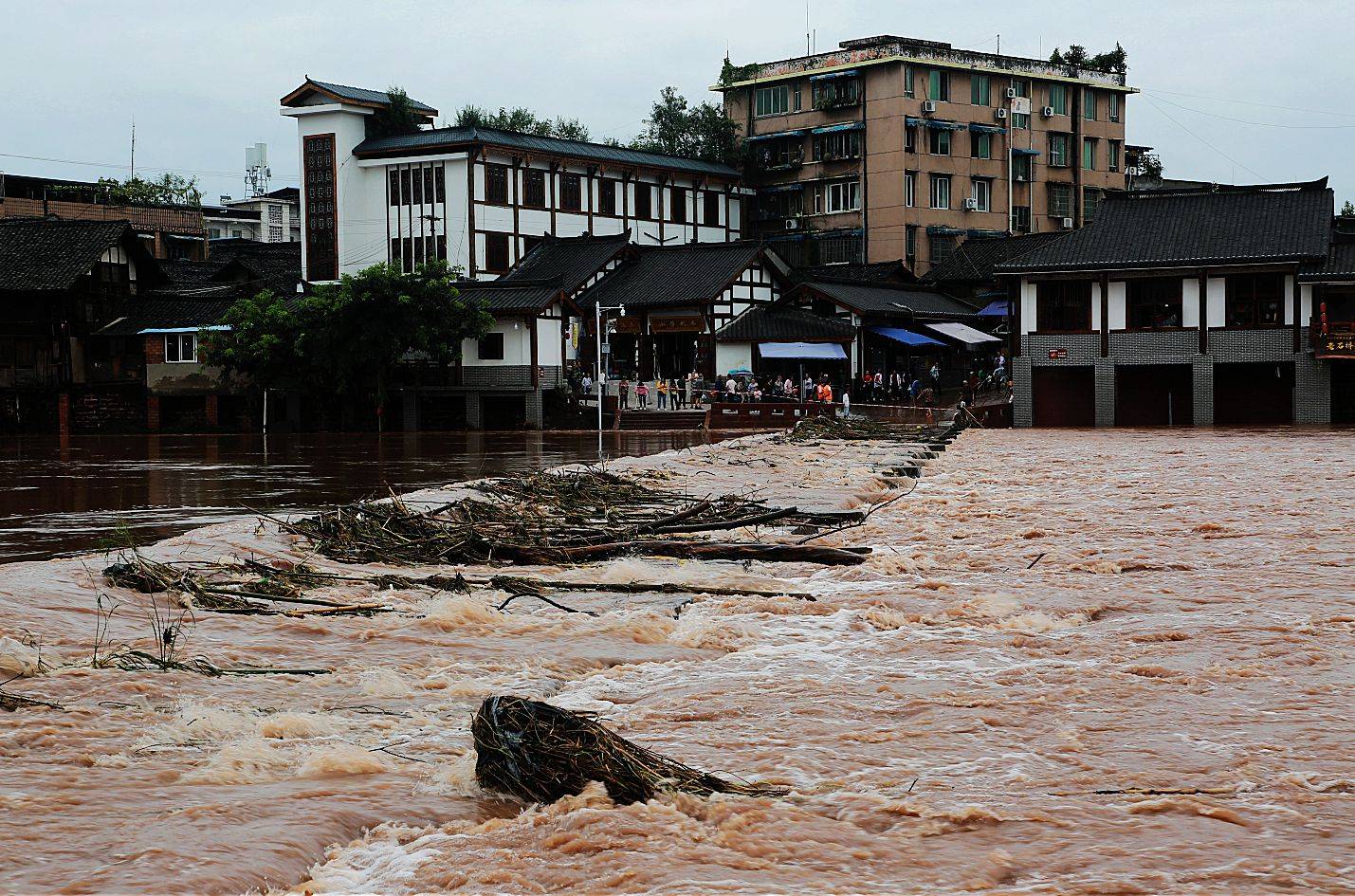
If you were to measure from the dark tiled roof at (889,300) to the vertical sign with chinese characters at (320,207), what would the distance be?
21290mm

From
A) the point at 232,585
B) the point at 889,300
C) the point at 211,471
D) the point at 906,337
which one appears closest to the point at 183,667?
the point at 232,585

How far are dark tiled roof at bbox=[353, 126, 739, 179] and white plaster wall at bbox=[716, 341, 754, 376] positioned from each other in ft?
42.0

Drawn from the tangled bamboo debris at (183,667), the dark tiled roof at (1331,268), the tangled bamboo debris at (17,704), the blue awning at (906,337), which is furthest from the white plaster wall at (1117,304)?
the tangled bamboo debris at (17,704)

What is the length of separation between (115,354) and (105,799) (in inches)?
2198

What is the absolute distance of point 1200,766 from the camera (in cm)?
606

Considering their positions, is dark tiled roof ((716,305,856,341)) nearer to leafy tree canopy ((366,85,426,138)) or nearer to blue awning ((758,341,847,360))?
blue awning ((758,341,847,360))

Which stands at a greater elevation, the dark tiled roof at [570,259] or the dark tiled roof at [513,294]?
the dark tiled roof at [570,259]

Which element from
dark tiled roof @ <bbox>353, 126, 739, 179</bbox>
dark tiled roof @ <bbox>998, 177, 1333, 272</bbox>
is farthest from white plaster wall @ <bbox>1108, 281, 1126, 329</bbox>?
dark tiled roof @ <bbox>353, 126, 739, 179</bbox>

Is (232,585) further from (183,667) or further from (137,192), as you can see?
(137,192)

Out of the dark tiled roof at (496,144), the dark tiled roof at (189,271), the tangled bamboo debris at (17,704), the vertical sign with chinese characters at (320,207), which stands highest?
the dark tiled roof at (496,144)

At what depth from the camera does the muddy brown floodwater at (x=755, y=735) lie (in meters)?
4.97

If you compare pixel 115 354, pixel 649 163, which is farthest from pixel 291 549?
pixel 649 163

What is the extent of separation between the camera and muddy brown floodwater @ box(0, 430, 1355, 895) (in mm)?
4969

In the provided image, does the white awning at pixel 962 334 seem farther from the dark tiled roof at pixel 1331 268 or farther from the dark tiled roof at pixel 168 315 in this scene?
the dark tiled roof at pixel 168 315
